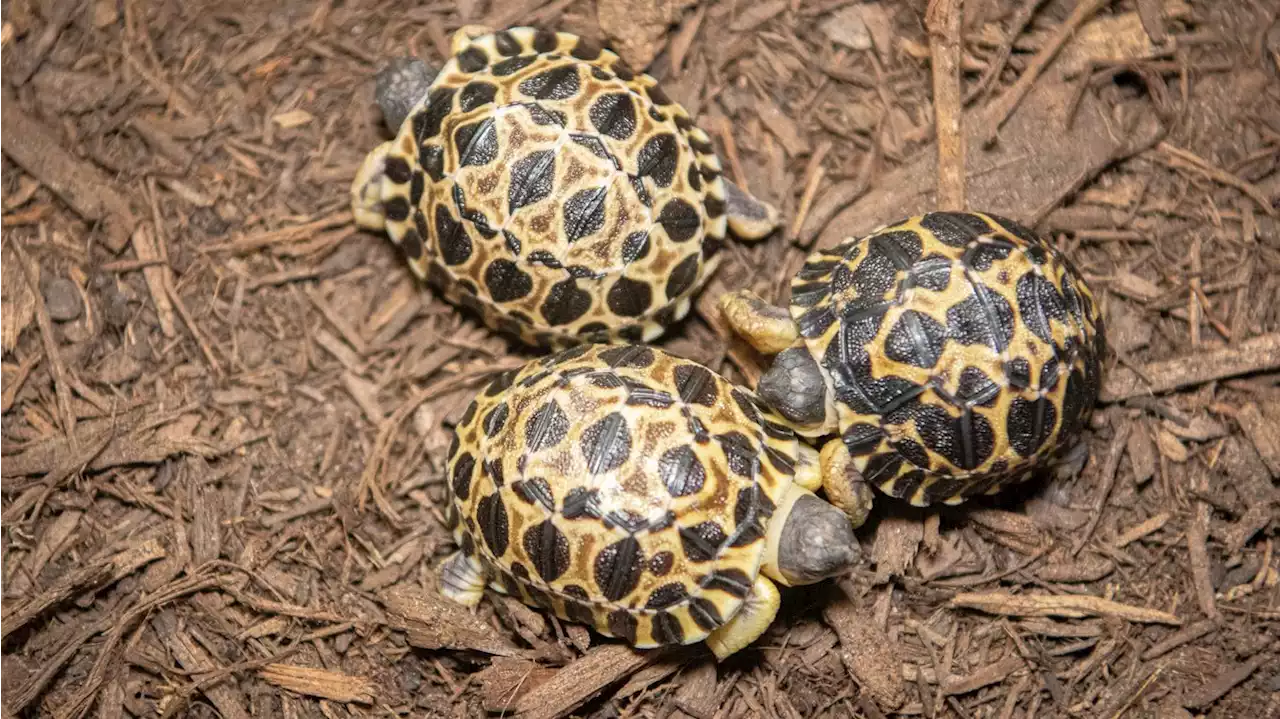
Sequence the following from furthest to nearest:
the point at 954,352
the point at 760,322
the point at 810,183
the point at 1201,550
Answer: the point at 810,183
the point at 1201,550
the point at 760,322
the point at 954,352

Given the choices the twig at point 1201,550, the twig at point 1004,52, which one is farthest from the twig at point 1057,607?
the twig at point 1004,52

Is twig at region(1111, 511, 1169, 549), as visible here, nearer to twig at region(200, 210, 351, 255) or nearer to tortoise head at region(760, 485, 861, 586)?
tortoise head at region(760, 485, 861, 586)

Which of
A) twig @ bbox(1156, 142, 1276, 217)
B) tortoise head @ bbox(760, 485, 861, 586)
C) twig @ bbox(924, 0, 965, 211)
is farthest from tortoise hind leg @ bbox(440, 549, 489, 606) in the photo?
twig @ bbox(1156, 142, 1276, 217)

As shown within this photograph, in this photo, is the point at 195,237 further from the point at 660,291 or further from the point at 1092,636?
the point at 1092,636

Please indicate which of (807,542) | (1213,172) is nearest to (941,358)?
(807,542)

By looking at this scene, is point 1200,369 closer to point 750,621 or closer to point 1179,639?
point 1179,639

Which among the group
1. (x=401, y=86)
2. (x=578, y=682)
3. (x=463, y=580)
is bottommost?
(x=578, y=682)

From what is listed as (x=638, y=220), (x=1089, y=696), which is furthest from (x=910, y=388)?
(x=1089, y=696)
